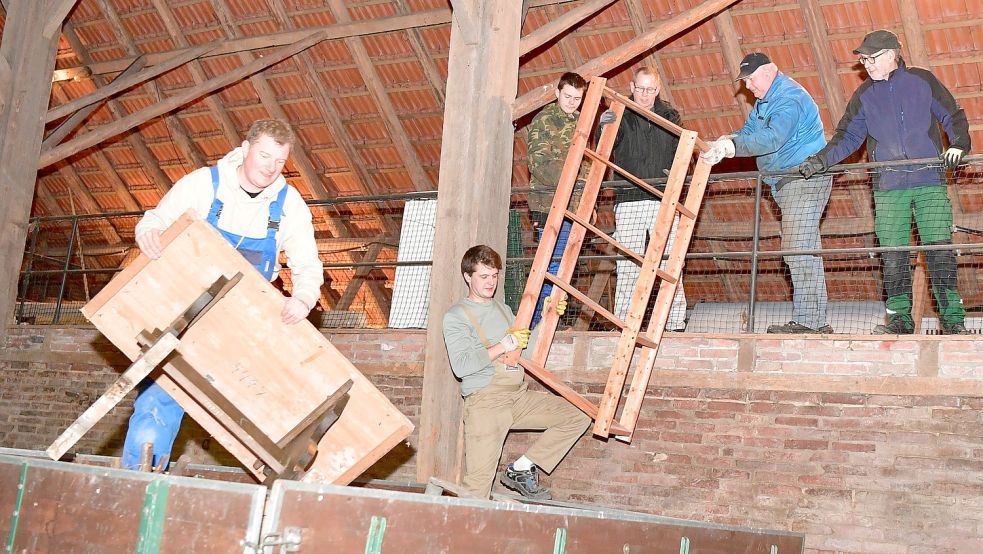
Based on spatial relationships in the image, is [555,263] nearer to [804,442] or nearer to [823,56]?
[804,442]

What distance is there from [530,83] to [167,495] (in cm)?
854

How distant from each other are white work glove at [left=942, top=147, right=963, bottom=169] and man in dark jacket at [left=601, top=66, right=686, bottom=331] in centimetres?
187

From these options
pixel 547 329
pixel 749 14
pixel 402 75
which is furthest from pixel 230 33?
pixel 547 329

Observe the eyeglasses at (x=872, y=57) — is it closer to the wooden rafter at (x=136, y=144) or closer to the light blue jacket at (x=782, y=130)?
the light blue jacket at (x=782, y=130)

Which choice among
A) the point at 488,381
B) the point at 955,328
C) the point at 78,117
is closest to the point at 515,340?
the point at 488,381

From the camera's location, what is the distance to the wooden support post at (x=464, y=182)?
23.5 feet

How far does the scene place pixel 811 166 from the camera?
6.99m

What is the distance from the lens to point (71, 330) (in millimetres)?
10227

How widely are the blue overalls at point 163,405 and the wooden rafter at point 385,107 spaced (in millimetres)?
7201

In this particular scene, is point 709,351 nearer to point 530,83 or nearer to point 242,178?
point 242,178

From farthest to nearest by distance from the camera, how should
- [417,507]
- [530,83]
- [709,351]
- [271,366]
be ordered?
1. [530,83]
2. [709,351]
3. [271,366]
4. [417,507]

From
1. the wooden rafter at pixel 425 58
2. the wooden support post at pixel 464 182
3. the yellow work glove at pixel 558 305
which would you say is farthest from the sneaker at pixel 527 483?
the wooden rafter at pixel 425 58

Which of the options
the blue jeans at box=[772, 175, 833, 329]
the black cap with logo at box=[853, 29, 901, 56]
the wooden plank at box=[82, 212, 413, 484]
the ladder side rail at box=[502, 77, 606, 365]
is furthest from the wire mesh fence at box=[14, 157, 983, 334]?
the wooden plank at box=[82, 212, 413, 484]

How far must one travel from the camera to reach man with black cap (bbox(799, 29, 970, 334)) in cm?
675
